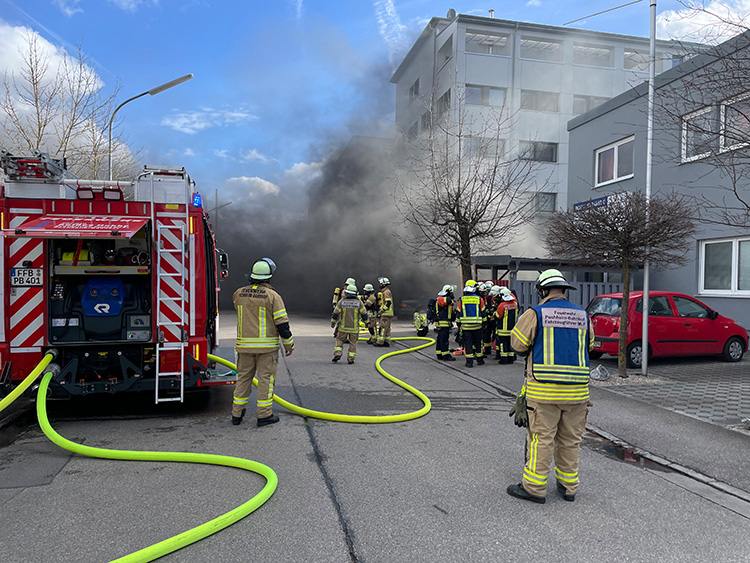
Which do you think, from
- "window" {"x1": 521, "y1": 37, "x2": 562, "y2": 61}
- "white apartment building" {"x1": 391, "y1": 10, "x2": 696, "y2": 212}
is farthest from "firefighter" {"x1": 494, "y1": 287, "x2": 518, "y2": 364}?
"window" {"x1": 521, "y1": 37, "x2": 562, "y2": 61}

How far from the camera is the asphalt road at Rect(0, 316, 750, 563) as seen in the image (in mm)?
2998

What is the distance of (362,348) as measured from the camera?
506 inches

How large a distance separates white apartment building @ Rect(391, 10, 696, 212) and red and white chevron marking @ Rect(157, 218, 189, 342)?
67.3 ft

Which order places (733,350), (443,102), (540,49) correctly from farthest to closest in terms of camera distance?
(540,49) < (443,102) < (733,350)

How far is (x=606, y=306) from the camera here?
388 inches

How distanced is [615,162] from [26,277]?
14.2 m

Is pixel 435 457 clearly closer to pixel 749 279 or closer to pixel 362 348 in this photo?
pixel 362 348

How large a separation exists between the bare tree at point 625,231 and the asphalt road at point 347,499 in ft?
10.8

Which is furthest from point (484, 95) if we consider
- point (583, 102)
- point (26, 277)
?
point (26, 277)

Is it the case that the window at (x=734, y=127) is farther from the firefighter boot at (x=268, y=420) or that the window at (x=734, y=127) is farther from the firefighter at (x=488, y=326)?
the firefighter at (x=488, y=326)

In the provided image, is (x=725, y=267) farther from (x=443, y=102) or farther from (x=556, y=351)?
(x=443, y=102)

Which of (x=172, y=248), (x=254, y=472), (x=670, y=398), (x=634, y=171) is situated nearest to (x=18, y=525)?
(x=254, y=472)

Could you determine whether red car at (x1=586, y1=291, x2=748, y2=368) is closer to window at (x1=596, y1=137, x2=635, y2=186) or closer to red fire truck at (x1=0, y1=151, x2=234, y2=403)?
window at (x1=596, y1=137, x2=635, y2=186)

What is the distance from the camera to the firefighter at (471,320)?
1004cm
